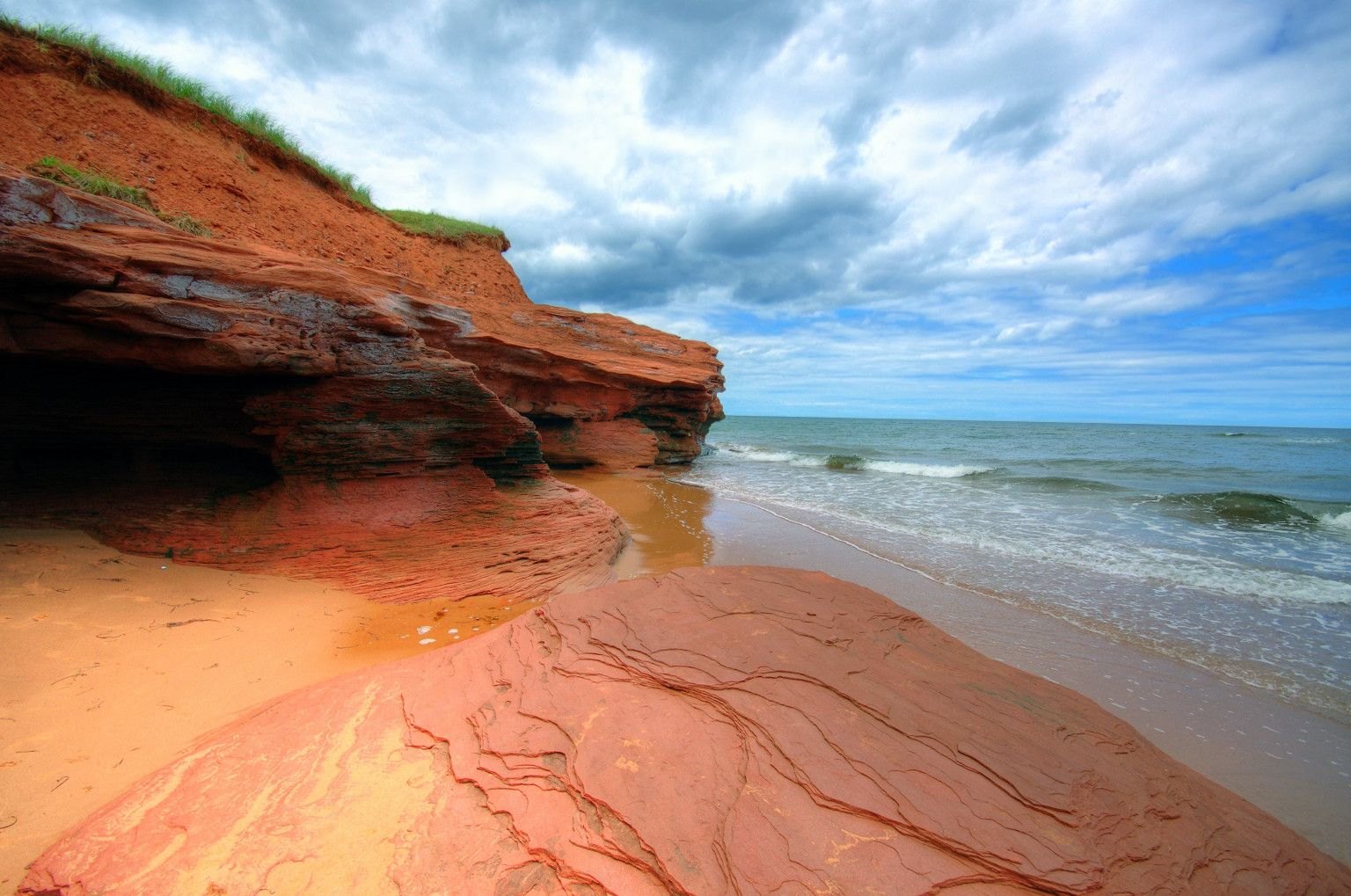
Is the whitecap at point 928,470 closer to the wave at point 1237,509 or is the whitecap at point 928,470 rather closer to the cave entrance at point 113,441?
the wave at point 1237,509

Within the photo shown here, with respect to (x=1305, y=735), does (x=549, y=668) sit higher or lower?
higher

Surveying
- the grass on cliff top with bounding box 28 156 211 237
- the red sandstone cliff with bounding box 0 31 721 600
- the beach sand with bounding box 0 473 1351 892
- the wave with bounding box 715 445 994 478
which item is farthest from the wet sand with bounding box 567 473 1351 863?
the wave with bounding box 715 445 994 478

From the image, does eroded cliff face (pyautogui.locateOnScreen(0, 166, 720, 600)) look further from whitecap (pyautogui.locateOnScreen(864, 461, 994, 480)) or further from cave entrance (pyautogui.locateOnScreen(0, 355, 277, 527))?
whitecap (pyautogui.locateOnScreen(864, 461, 994, 480))

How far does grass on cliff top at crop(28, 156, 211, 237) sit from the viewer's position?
682 centimetres

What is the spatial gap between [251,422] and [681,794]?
6544mm

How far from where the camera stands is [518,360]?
13.0 m

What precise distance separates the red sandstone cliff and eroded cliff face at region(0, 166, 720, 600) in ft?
0.06

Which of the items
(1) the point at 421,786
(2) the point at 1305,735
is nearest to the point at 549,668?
(1) the point at 421,786

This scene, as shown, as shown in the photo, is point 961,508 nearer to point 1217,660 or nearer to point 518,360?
point 1217,660

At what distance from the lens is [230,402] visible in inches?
233

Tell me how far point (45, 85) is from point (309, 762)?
1225 cm

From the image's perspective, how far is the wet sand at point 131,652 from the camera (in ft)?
8.18

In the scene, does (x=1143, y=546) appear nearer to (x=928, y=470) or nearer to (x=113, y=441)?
(x=928, y=470)

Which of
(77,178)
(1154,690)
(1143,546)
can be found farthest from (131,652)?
(1143,546)
